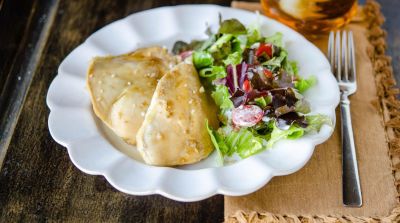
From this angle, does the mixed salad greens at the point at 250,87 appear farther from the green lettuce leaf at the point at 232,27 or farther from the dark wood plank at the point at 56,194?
the dark wood plank at the point at 56,194

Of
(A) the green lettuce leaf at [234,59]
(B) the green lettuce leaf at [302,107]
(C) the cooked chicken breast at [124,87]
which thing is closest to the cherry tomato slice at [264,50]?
(A) the green lettuce leaf at [234,59]

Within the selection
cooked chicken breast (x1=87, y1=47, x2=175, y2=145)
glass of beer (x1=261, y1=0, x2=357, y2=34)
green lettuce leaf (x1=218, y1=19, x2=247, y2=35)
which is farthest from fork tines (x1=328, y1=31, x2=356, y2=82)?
cooked chicken breast (x1=87, y1=47, x2=175, y2=145)

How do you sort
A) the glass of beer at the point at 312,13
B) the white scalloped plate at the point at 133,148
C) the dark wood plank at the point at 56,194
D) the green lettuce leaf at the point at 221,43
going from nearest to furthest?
the white scalloped plate at the point at 133,148, the dark wood plank at the point at 56,194, the green lettuce leaf at the point at 221,43, the glass of beer at the point at 312,13

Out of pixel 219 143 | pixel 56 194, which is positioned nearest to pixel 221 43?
pixel 219 143

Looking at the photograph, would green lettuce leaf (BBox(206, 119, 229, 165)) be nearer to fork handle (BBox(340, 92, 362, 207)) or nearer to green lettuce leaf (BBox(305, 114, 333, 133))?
green lettuce leaf (BBox(305, 114, 333, 133))

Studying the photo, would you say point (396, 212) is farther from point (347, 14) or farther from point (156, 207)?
point (347, 14)

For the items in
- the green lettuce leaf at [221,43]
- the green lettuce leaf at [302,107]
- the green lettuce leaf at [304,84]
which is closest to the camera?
the green lettuce leaf at [302,107]

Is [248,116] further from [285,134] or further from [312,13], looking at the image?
[312,13]
